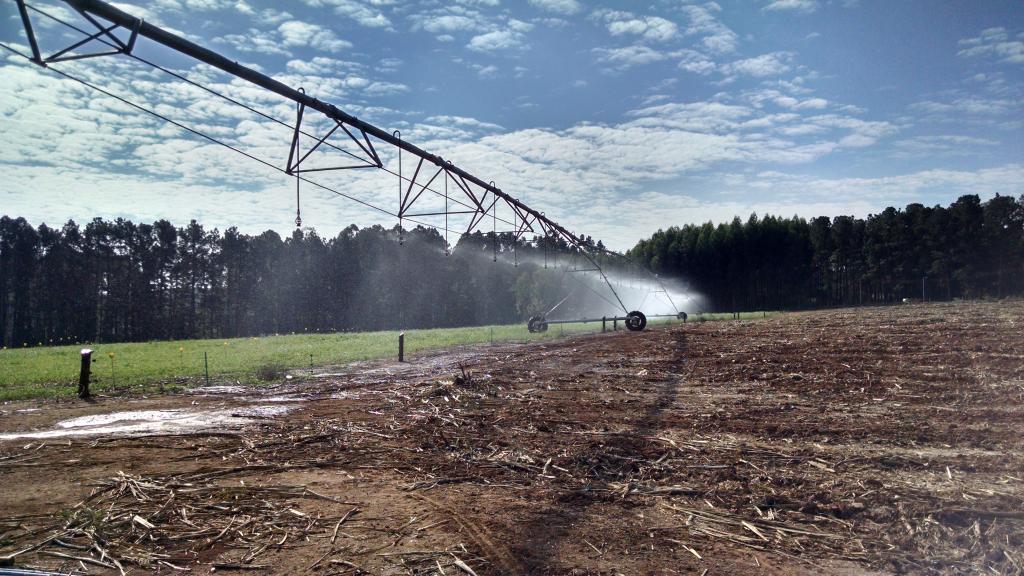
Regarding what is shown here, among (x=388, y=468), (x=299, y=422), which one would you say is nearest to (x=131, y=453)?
(x=299, y=422)

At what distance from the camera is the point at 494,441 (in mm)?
9430

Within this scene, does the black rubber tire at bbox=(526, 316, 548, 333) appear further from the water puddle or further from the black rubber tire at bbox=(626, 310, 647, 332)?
the water puddle

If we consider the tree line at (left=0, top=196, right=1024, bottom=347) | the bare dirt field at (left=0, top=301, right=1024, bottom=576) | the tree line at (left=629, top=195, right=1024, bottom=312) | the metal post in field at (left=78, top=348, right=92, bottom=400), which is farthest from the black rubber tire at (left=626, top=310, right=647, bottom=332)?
the tree line at (left=629, top=195, right=1024, bottom=312)

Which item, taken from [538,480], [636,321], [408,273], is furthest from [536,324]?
[408,273]

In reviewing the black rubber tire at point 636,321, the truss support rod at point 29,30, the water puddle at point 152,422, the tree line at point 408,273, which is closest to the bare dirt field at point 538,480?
the water puddle at point 152,422

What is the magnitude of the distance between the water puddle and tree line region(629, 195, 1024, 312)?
226 feet

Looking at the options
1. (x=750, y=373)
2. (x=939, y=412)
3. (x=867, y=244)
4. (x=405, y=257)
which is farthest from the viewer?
(x=405, y=257)

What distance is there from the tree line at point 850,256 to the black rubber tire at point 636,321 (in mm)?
41856

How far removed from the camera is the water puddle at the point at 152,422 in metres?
10.7

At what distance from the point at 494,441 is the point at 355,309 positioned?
3237 inches

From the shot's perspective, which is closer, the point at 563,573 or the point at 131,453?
the point at 563,573

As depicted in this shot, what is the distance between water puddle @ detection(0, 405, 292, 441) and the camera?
1066cm

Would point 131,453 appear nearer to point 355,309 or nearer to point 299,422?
point 299,422

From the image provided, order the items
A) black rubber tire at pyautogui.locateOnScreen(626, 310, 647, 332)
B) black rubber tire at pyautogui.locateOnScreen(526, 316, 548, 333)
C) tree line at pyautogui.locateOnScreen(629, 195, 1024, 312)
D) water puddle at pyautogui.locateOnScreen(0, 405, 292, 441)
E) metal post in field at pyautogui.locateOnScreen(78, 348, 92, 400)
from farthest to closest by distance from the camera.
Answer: tree line at pyautogui.locateOnScreen(629, 195, 1024, 312)
black rubber tire at pyautogui.locateOnScreen(526, 316, 548, 333)
black rubber tire at pyautogui.locateOnScreen(626, 310, 647, 332)
metal post in field at pyautogui.locateOnScreen(78, 348, 92, 400)
water puddle at pyautogui.locateOnScreen(0, 405, 292, 441)
